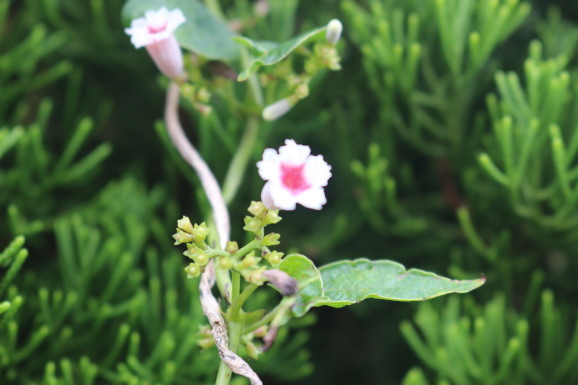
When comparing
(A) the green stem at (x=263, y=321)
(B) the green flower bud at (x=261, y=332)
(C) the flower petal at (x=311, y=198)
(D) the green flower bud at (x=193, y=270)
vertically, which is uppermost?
(C) the flower petal at (x=311, y=198)

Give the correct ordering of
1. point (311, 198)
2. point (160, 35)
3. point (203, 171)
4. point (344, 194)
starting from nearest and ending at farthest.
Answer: point (311, 198)
point (160, 35)
point (203, 171)
point (344, 194)

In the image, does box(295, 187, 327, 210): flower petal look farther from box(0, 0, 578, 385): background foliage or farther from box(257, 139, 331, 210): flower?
box(0, 0, 578, 385): background foliage

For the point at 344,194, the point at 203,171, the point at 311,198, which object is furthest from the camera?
the point at 344,194

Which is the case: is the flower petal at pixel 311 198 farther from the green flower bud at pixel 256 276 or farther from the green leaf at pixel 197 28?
the green leaf at pixel 197 28

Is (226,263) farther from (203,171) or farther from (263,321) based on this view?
(203,171)

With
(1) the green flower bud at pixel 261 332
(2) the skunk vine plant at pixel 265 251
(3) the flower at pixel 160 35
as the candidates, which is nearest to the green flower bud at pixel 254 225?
(2) the skunk vine plant at pixel 265 251

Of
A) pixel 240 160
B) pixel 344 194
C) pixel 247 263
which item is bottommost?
pixel 344 194

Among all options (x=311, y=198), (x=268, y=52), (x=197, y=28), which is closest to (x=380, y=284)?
(x=311, y=198)
